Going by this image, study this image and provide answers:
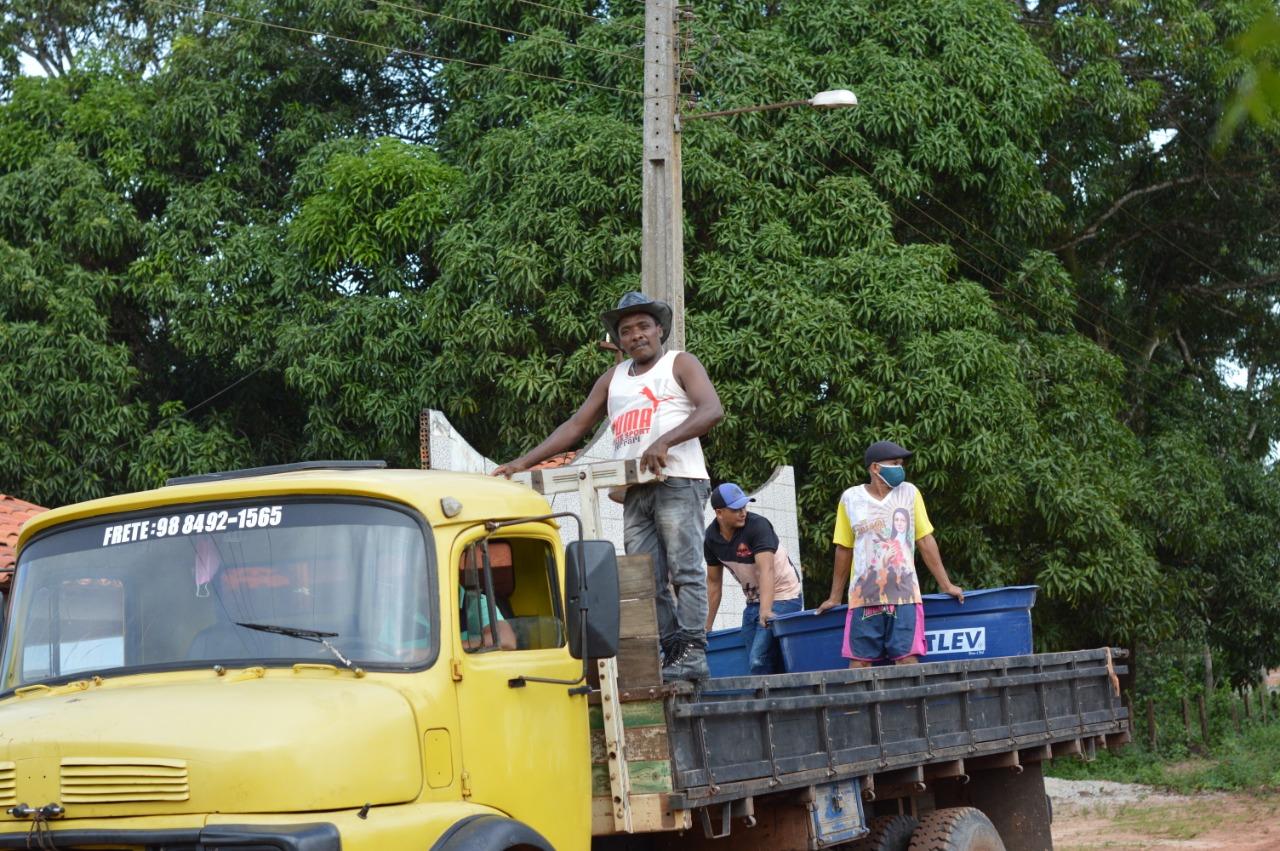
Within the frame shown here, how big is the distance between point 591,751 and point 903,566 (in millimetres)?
3151

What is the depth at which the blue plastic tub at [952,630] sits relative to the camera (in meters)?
8.33

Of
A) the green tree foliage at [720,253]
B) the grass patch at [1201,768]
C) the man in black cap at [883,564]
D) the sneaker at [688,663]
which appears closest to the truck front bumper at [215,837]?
the sneaker at [688,663]

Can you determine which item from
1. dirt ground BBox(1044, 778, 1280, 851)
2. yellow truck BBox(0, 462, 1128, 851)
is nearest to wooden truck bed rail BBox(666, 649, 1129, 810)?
yellow truck BBox(0, 462, 1128, 851)

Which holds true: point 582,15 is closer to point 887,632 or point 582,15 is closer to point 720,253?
point 720,253

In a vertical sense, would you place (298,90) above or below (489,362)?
above

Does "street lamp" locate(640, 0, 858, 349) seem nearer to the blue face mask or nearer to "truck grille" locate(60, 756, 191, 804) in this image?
the blue face mask

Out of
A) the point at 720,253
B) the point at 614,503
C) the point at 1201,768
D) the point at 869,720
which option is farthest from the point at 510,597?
the point at 1201,768

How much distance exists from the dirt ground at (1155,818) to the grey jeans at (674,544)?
24.4 ft

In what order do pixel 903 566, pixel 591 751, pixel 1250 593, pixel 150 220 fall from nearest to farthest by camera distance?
pixel 591 751
pixel 903 566
pixel 150 220
pixel 1250 593

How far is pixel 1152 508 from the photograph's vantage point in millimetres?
19828

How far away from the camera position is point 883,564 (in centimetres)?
815

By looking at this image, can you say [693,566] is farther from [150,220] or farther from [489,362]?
[150,220]

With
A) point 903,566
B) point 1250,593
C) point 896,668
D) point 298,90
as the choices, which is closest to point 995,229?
point 1250,593

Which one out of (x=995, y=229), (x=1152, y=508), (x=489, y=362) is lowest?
(x=1152, y=508)
